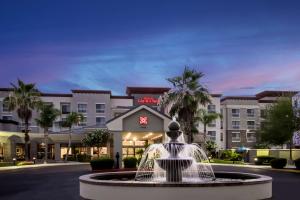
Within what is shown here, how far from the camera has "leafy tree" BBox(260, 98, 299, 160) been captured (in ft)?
182

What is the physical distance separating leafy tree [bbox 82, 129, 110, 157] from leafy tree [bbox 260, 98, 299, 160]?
28443mm

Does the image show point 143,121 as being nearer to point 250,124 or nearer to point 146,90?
point 146,90

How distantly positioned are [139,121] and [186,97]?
604 cm

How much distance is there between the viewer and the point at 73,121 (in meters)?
80.8

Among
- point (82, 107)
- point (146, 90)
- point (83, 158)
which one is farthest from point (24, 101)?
point (146, 90)

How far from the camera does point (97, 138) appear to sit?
255 ft

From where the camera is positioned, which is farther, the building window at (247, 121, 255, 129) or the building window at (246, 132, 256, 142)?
the building window at (247, 121, 255, 129)

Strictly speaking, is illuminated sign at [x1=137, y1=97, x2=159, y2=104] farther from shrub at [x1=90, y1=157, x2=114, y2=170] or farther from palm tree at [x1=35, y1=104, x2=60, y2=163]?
shrub at [x1=90, y1=157, x2=114, y2=170]

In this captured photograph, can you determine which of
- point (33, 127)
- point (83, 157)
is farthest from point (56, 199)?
point (33, 127)

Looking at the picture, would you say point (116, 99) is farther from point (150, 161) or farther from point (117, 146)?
point (150, 161)

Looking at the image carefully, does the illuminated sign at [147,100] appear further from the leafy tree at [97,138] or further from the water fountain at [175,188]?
the water fountain at [175,188]

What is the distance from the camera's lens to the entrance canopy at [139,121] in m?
47.5

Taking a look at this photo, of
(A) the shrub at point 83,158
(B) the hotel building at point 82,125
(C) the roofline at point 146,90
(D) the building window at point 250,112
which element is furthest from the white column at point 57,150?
(D) the building window at point 250,112

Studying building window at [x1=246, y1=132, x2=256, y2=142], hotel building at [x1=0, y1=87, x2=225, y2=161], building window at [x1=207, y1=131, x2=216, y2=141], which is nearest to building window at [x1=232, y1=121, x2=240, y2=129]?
building window at [x1=246, y1=132, x2=256, y2=142]
